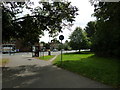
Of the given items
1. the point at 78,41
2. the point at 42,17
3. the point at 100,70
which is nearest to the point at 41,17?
the point at 42,17

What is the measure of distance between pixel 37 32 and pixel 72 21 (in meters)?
5.07

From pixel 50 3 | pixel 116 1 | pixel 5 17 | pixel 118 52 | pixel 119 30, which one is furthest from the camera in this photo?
pixel 50 3

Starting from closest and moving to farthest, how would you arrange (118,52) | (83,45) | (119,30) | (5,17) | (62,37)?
(119,30), (118,52), (5,17), (62,37), (83,45)

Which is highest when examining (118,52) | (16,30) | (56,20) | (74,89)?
(56,20)

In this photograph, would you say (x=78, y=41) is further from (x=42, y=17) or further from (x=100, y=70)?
(x=100, y=70)

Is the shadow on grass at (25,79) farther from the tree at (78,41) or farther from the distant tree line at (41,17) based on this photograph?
the tree at (78,41)

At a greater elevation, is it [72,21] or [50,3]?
[50,3]

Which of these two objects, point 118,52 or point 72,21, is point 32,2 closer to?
point 72,21

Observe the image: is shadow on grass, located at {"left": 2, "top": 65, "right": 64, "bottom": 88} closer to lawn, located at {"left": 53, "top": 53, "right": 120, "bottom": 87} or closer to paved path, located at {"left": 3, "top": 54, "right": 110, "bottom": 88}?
paved path, located at {"left": 3, "top": 54, "right": 110, "bottom": 88}

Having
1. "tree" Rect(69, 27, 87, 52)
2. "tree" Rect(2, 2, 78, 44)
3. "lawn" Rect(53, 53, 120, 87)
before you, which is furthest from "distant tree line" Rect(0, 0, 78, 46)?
"tree" Rect(69, 27, 87, 52)

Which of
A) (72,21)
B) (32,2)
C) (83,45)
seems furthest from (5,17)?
(83,45)

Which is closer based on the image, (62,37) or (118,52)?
(118,52)

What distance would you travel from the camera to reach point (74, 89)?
543 cm

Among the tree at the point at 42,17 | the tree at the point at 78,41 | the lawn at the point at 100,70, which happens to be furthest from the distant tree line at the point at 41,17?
the tree at the point at 78,41
